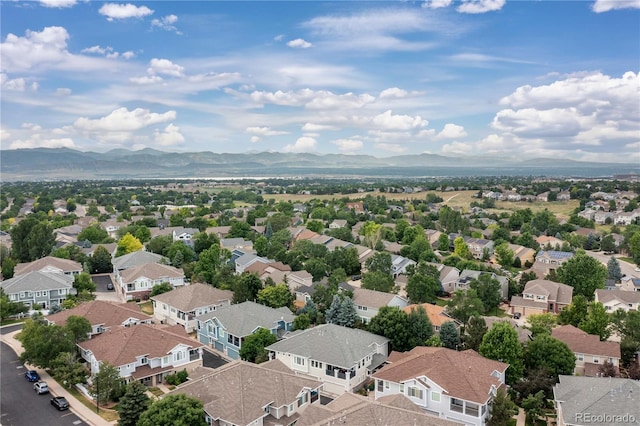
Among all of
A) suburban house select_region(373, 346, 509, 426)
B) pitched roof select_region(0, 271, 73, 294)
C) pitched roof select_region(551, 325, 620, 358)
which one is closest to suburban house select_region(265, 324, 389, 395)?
suburban house select_region(373, 346, 509, 426)

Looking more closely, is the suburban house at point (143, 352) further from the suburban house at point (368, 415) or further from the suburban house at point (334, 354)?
the suburban house at point (368, 415)

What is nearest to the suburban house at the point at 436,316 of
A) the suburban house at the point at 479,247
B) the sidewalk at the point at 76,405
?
the sidewalk at the point at 76,405

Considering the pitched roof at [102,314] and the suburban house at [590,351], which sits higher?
the pitched roof at [102,314]

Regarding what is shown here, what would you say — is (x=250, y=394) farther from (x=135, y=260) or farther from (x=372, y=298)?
(x=135, y=260)

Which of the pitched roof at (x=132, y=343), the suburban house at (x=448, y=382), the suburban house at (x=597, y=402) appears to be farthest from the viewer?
the pitched roof at (x=132, y=343)

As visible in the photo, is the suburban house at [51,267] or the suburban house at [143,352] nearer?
the suburban house at [143,352]

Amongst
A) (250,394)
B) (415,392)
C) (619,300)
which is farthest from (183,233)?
(619,300)

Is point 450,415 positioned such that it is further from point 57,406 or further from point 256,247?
point 256,247
